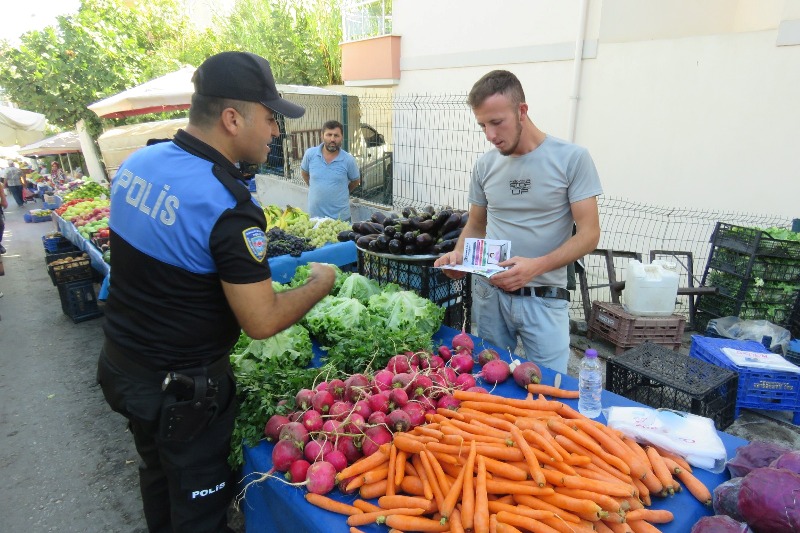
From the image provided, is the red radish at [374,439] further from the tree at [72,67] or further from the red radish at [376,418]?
the tree at [72,67]

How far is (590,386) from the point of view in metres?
2.14

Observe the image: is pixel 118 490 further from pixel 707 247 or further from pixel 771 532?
pixel 707 247

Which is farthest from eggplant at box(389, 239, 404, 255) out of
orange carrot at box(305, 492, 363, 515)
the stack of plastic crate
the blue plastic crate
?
the stack of plastic crate

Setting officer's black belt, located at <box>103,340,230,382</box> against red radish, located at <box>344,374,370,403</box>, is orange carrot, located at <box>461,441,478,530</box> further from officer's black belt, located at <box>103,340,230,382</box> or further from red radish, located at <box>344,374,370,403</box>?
officer's black belt, located at <box>103,340,230,382</box>

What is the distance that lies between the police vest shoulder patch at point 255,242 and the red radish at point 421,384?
97 centimetres

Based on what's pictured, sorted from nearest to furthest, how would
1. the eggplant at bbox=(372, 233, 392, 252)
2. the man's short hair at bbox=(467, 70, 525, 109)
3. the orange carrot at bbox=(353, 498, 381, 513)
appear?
the orange carrot at bbox=(353, 498, 381, 513) < the man's short hair at bbox=(467, 70, 525, 109) < the eggplant at bbox=(372, 233, 392, 252)

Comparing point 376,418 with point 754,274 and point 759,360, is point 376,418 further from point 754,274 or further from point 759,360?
point 754,274

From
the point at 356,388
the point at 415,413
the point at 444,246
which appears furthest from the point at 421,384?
the point at 444,246

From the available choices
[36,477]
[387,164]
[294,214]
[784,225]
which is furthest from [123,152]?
[784,225]

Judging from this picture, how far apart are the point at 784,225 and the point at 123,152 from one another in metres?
13.4

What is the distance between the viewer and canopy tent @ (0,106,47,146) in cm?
1936

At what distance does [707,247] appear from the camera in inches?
250

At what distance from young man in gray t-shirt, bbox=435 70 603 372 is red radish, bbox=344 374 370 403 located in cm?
89

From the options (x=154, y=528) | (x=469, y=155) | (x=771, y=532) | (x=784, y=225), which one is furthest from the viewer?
(x=469, y=155)
